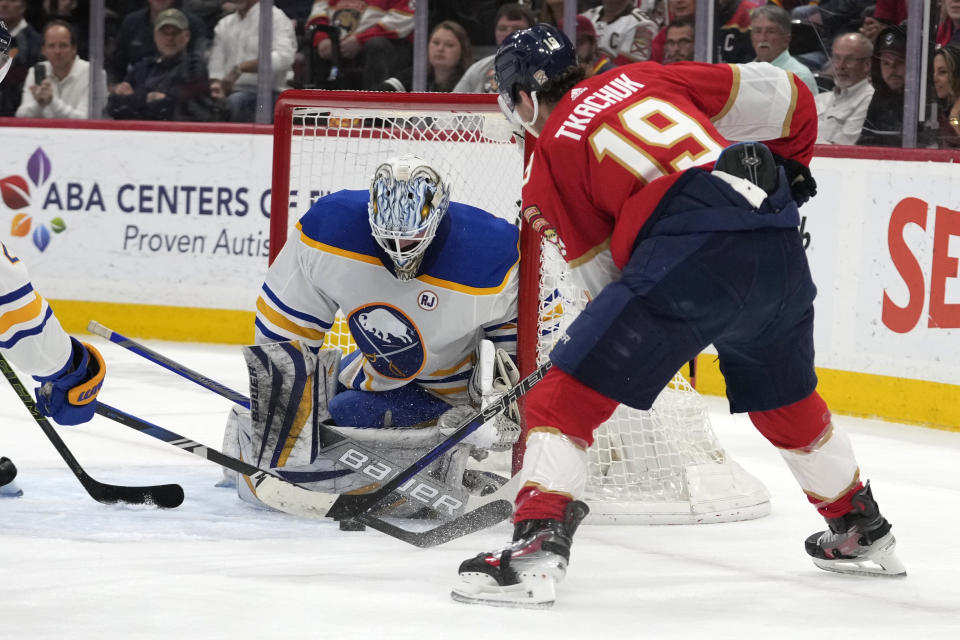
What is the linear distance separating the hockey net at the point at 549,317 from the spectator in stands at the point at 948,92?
5.33 ft

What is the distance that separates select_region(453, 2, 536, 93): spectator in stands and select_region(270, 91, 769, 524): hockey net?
6.87 ft

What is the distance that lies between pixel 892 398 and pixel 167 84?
348 cm

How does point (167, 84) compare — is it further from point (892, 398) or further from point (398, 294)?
point (398, 294)

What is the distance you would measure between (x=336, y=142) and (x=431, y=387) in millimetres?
898

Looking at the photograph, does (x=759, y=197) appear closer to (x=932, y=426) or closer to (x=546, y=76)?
(x=546, y=76)

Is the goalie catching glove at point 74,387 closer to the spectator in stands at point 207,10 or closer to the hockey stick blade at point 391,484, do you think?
the hockey stick blade at point 391,484

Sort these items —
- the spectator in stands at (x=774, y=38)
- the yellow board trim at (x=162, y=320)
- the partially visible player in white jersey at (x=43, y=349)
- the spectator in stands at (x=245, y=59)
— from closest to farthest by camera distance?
the partially visible player in white jersey at (x=43, y=349)
the spectator in stands at (x=774, y=38)
the yellow board trim at (x=162, y=320)
the spectator in stands at (x=245, y=59)

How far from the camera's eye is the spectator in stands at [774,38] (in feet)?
16.5

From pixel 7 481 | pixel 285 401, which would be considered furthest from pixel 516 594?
pixel 7 481

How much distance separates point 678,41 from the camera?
5336 millimetres

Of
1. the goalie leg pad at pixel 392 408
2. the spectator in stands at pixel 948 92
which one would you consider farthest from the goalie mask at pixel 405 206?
the spectator in stands at pixel 948 92

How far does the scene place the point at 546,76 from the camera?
2.48m

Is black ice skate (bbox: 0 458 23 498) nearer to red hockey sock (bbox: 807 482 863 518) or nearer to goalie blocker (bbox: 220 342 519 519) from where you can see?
goalie blocker (bbox: 220 342 519 519)

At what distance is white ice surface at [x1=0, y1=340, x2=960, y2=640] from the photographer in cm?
217
